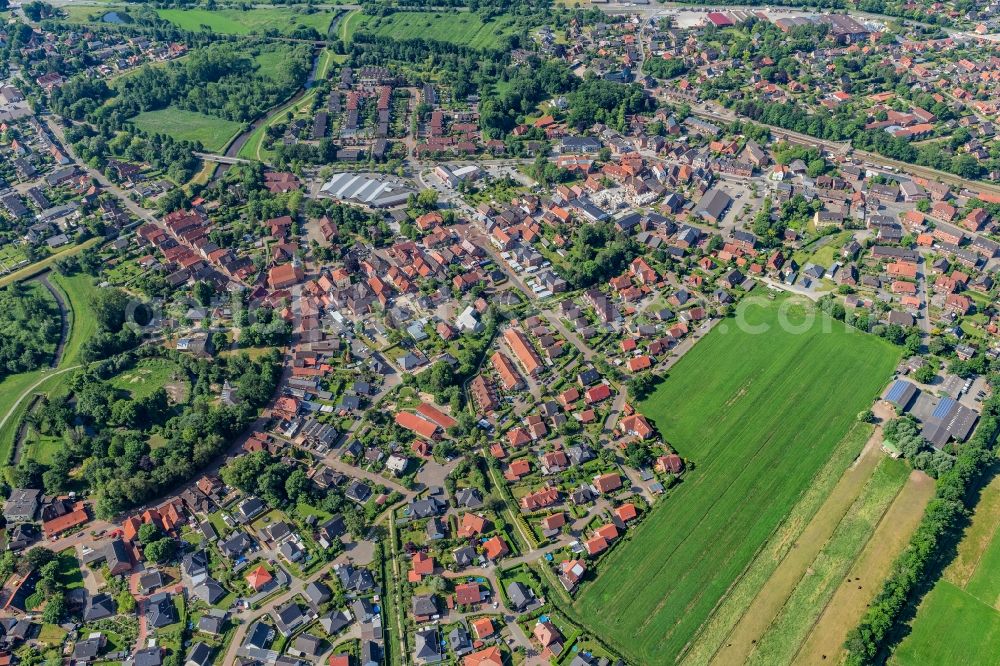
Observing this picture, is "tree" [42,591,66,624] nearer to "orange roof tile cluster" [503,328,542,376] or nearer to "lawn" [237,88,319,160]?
"orange roof tile cluster" [503,328,542,376]

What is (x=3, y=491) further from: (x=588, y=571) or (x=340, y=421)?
(x=588, y=571)

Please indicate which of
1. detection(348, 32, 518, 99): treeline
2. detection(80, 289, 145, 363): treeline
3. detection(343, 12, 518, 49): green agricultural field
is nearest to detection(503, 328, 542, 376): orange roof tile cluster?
detection(80, 289, 145, 363): treeline

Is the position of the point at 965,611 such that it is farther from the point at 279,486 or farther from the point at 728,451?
the point at 279,486

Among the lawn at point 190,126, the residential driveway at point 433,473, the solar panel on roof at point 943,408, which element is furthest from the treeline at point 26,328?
the solar panel on roof at point 943,408

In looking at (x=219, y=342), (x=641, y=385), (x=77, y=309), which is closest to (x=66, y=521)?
(x=219, y=342)

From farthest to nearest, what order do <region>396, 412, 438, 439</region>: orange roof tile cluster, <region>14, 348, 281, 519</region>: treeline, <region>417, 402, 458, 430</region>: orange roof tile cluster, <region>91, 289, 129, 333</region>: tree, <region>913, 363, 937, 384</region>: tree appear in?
<region>91, 289, 129, 333</region>: tree < <region>913, 363, 937, 384</region>: tree < <region>417, 402, 458, 430</region>: orange roof tile cluster < <region>396, 412, 438, 439</region>: orange roof tile cluster < <region>14, 348, 281, 519</region>: treeline

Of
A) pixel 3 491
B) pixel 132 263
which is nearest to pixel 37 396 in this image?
pixel 3 491
